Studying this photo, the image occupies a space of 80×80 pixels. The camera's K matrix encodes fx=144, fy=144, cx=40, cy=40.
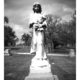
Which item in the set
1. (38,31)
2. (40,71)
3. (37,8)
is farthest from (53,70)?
(37,8)

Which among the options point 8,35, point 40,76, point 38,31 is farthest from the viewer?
point 8,35

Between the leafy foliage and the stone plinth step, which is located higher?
the leafy foliage

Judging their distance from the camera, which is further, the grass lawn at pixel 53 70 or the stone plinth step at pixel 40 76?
the grass lawn at pixel 53 70

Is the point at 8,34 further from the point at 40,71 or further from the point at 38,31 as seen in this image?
the point at 40,71

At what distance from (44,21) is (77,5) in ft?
2.60

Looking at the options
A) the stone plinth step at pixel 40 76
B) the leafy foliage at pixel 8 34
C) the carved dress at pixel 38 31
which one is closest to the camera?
the stone plinth step at pixel 40 76

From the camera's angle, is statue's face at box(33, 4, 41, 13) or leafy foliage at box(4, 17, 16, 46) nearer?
statue's face at box(33, 4, 41, 13)

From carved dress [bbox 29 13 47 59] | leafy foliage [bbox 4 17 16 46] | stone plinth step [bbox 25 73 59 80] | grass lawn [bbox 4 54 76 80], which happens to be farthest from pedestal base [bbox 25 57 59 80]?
leafy foliage [bbox 4 17 16 46]

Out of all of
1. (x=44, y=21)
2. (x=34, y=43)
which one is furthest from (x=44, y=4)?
(x=34, y=43)

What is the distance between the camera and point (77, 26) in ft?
10.1

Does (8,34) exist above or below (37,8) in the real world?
below

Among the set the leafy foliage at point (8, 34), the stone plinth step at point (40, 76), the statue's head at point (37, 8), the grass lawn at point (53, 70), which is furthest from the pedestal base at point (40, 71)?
the statue's head at point (37, 8)

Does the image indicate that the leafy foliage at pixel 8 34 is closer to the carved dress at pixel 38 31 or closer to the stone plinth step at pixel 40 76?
the carved dress at pixel 38 31

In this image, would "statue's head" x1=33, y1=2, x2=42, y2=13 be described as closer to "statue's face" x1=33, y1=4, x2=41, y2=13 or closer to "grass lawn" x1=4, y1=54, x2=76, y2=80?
"statue's face" x1=33, y1=4, x2=41, y2=13
